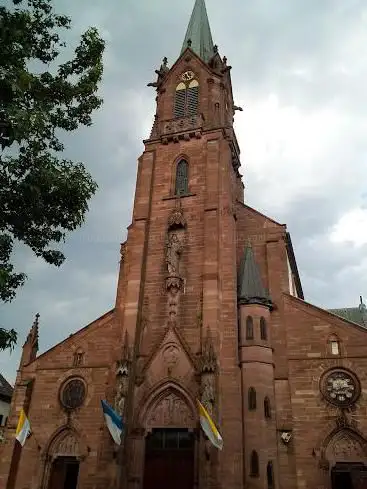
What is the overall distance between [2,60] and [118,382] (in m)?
16.3

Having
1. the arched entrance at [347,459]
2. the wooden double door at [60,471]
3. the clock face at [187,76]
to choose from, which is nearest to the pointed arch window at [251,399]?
the arched entrance at [347,459]

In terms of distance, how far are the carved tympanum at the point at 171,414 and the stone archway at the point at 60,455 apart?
14.5 ft

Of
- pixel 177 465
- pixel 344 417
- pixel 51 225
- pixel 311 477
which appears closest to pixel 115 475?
pixel 177 465

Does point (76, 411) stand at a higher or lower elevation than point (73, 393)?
lower

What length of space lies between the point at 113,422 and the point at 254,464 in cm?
640

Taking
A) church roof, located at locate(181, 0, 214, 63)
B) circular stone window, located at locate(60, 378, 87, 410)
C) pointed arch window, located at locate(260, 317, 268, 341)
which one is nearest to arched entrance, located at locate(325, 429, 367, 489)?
pointed arch window, located at locate(260, 317, 268, 341)

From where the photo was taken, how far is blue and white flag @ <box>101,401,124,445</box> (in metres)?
21.5

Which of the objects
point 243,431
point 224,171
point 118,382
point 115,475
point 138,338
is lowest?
point 115,475

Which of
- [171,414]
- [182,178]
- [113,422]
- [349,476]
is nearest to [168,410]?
[171,414]

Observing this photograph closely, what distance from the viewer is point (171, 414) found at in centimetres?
2334

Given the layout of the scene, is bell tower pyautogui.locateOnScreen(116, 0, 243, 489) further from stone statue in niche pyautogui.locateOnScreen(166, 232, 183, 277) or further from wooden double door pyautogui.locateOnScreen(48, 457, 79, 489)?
wooden double door pyautogui.locateOnScreen(48, 457, 79, 489)

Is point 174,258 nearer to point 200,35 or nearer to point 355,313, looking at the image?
point 200,35

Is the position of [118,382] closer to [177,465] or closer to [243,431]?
[177,465]

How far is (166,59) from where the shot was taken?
38.2m
